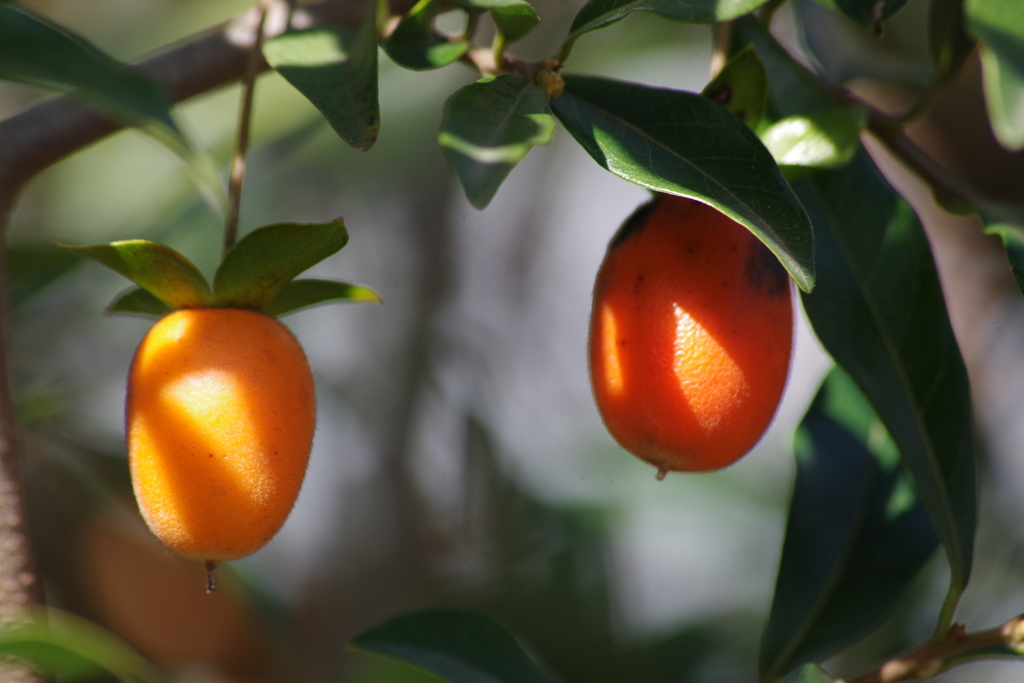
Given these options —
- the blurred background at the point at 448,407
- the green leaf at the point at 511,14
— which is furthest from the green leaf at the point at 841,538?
the green leaf at the point at 511,14

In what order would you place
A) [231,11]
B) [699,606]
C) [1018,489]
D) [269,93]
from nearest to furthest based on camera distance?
1. [1018,489]
2. [699,606]
3. [269,93]
4. [231,11]

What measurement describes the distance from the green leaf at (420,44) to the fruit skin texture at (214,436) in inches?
6.4

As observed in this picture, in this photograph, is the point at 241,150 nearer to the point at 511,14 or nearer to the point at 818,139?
the point at 511,14

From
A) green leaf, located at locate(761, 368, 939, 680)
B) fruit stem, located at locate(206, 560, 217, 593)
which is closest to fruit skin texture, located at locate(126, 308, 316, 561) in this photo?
fruit stem, located at locate(206, 560, 217, 593)

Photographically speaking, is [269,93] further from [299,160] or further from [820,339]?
[820,339]

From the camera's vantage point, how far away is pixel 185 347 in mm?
454

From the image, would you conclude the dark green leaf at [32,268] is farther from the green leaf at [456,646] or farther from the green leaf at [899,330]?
the green leaf at [899,330]

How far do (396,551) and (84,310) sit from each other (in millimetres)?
531

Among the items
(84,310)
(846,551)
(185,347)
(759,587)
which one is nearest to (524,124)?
(185,347)

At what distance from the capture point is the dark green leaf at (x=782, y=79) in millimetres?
617

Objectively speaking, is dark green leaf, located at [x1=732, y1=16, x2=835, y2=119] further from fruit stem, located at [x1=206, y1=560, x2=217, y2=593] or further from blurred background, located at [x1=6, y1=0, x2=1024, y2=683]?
fruit stem, located at [x1=206, y1=560, x2=217, y2=593]

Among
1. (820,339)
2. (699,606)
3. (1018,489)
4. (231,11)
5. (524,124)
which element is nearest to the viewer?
(524,124)

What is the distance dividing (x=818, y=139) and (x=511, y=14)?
19 cm

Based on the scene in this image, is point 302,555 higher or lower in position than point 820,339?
lower
